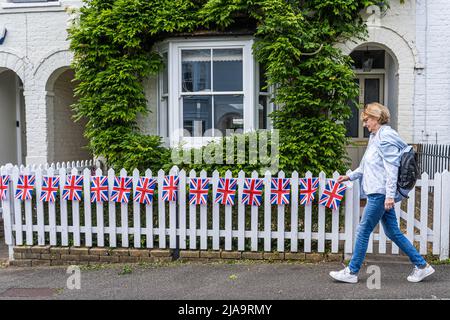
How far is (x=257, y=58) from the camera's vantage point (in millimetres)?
7711

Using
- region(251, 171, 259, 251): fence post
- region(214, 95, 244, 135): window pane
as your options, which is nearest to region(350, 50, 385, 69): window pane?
region(214, 95, 244, 135): window pane

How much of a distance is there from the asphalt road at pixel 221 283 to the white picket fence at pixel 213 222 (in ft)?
1.14

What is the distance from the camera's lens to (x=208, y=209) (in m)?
6.31

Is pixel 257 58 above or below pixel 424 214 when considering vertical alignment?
above

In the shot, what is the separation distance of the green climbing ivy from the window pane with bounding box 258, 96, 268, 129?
1.69 ft

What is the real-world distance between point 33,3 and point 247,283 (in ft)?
27.6

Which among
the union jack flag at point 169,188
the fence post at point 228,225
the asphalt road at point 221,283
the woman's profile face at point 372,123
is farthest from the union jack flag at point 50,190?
the woman's profile face at point 372,123

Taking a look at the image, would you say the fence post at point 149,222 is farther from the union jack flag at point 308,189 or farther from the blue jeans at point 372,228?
the blue jeans at point 372,228

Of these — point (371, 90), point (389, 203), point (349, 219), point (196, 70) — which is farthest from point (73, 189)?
point (371, 90)

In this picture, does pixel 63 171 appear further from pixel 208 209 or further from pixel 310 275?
pixel 310 275

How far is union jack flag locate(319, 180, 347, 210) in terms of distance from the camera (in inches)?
220

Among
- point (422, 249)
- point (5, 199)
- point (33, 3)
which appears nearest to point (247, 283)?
point (422, 249)

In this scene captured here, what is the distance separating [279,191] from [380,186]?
1.51 metres

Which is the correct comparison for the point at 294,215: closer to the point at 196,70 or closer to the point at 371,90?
the point at 196,70
